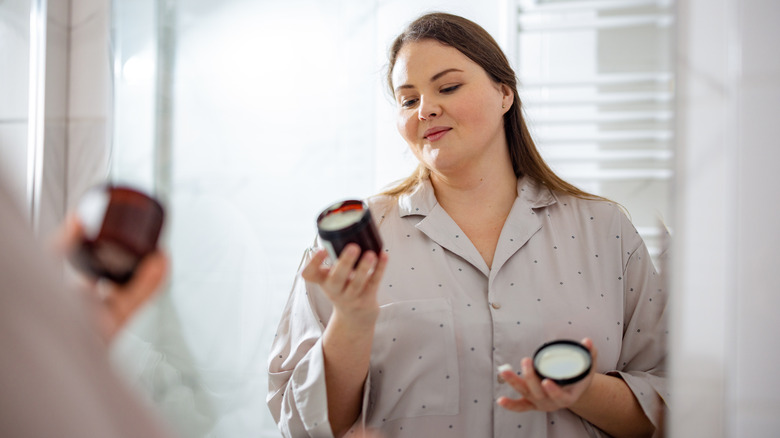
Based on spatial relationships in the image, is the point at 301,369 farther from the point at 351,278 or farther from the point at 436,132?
the point at 436,132

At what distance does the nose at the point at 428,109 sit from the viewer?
844 millimetres

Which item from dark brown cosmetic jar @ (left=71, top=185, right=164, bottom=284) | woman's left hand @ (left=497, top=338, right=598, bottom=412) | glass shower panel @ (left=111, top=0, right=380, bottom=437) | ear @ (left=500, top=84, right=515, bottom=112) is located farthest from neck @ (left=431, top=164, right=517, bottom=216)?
dark brown cosmetic jar @ (left=71, top=185, right=164, bottom=284)

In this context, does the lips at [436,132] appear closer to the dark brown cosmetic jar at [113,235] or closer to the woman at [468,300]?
the woman at [468,300]

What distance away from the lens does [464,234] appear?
87cm

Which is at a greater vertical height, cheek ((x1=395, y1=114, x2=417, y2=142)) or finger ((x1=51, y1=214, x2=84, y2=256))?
cheek ((x1=395, y1=114, x2=417, y2=142))

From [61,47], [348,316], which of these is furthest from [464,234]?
[61,47]

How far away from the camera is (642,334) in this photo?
816 mm

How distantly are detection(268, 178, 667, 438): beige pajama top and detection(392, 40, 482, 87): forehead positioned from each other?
0.70ft

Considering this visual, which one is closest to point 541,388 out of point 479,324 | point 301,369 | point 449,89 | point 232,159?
point 479,324

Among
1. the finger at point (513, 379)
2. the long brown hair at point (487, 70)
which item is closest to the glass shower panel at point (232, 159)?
the long brown hair at point (487, 70)

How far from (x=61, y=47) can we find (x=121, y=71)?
0.11 meters

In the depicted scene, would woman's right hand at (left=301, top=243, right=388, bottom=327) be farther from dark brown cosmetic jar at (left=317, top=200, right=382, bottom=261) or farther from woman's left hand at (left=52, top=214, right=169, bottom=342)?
woman's left hand at (left=52, top=214, right=169, bottom=342)

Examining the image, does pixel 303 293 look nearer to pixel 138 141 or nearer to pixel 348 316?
pixel 348 316

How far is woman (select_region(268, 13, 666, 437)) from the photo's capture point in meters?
0.78
